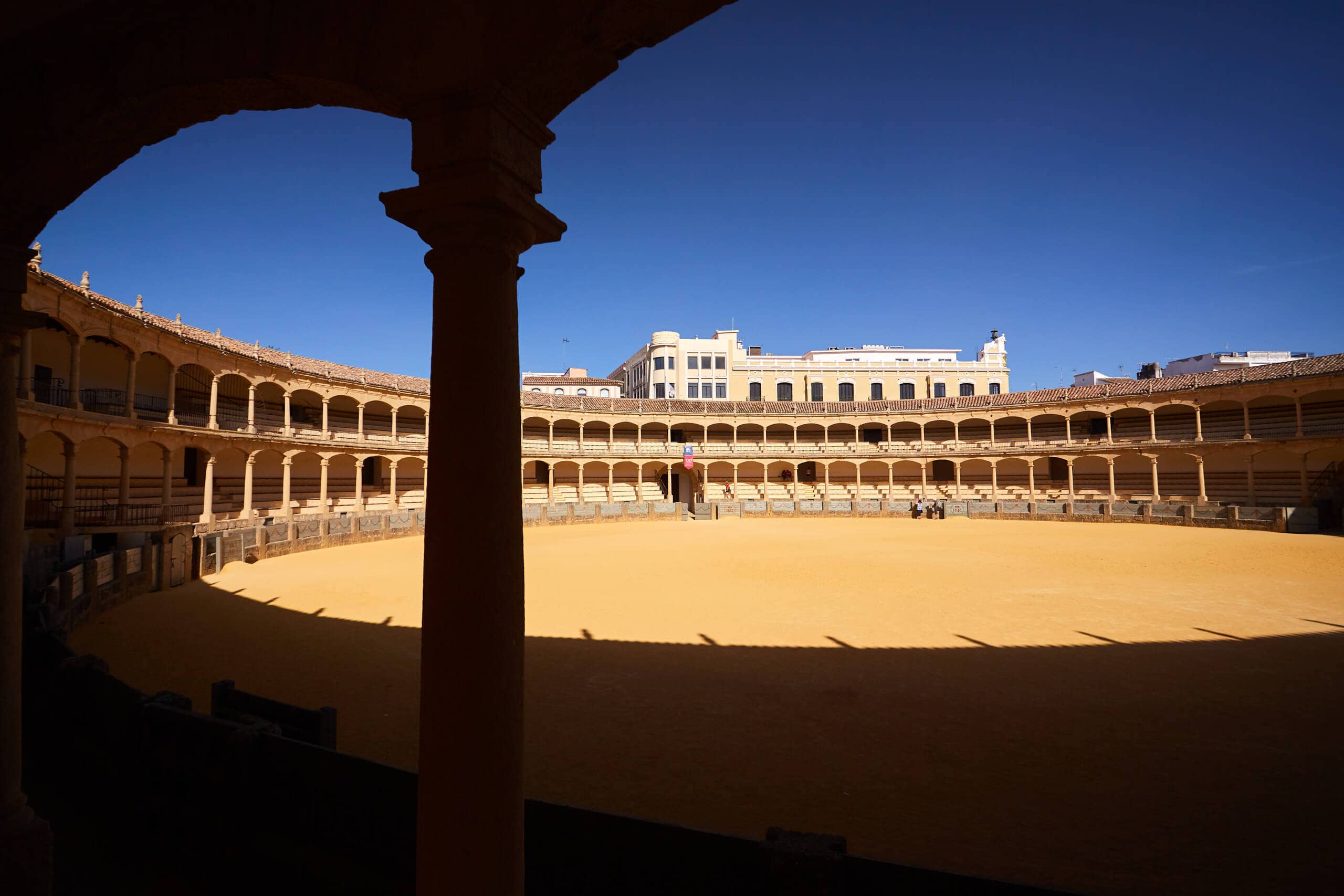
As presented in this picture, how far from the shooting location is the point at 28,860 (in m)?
3.47

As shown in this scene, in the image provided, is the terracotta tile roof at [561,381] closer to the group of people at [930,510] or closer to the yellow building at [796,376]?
the yellow building at [796,376]

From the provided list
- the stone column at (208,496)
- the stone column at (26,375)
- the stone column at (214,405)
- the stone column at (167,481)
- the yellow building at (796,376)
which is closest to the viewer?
the stone column at (26,375)

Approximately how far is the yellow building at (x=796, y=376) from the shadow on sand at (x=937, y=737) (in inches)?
1798

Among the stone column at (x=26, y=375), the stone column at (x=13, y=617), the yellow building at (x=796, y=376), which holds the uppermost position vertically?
the yellow building at (x=796, y=376)

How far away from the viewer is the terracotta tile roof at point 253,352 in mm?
17969

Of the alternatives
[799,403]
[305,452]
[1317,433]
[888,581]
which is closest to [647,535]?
[888,581]

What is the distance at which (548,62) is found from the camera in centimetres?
238

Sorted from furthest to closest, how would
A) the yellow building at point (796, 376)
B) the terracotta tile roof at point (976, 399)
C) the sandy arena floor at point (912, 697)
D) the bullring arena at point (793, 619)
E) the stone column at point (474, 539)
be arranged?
the yellow building at point (796, 376) < the terracotta tile roof at point (976, 399) < the bullring arena at point (793, 619) < the sandy arena floor at point (912, 697) < the stone column at point (474, 539)

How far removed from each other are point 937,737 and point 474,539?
16.9 ft

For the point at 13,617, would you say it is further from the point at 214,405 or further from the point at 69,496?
the point at 214,405

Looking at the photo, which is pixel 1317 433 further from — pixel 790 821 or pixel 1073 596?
pixel 790 821

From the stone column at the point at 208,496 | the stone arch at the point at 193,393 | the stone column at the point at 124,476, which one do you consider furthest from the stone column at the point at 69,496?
the stone arch at the point at 193,393

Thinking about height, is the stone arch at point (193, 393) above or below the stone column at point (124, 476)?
above

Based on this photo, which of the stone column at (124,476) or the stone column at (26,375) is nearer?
the stone column at (26,375)
